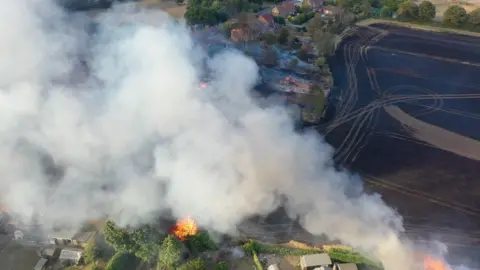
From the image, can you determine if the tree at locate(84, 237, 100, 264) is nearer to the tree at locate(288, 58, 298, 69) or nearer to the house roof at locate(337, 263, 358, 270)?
the house roof at locate(337, 263, 358, 270)

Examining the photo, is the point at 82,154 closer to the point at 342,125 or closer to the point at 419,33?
the point at 342,125

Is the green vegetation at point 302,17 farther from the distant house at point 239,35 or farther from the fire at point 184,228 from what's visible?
the fire at point 184,228

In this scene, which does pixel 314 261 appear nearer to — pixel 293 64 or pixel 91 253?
pixel 91 253

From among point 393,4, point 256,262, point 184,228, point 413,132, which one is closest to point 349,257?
point 256,262

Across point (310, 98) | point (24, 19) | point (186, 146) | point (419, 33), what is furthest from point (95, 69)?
point (419, 33)

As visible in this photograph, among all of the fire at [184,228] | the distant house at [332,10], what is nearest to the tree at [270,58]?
the distant house at [332,10]

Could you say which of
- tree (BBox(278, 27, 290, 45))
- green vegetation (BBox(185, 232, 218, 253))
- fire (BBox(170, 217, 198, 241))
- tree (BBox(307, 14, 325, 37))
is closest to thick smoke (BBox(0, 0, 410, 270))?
fire (BBox(170, 217, 198, 241))
